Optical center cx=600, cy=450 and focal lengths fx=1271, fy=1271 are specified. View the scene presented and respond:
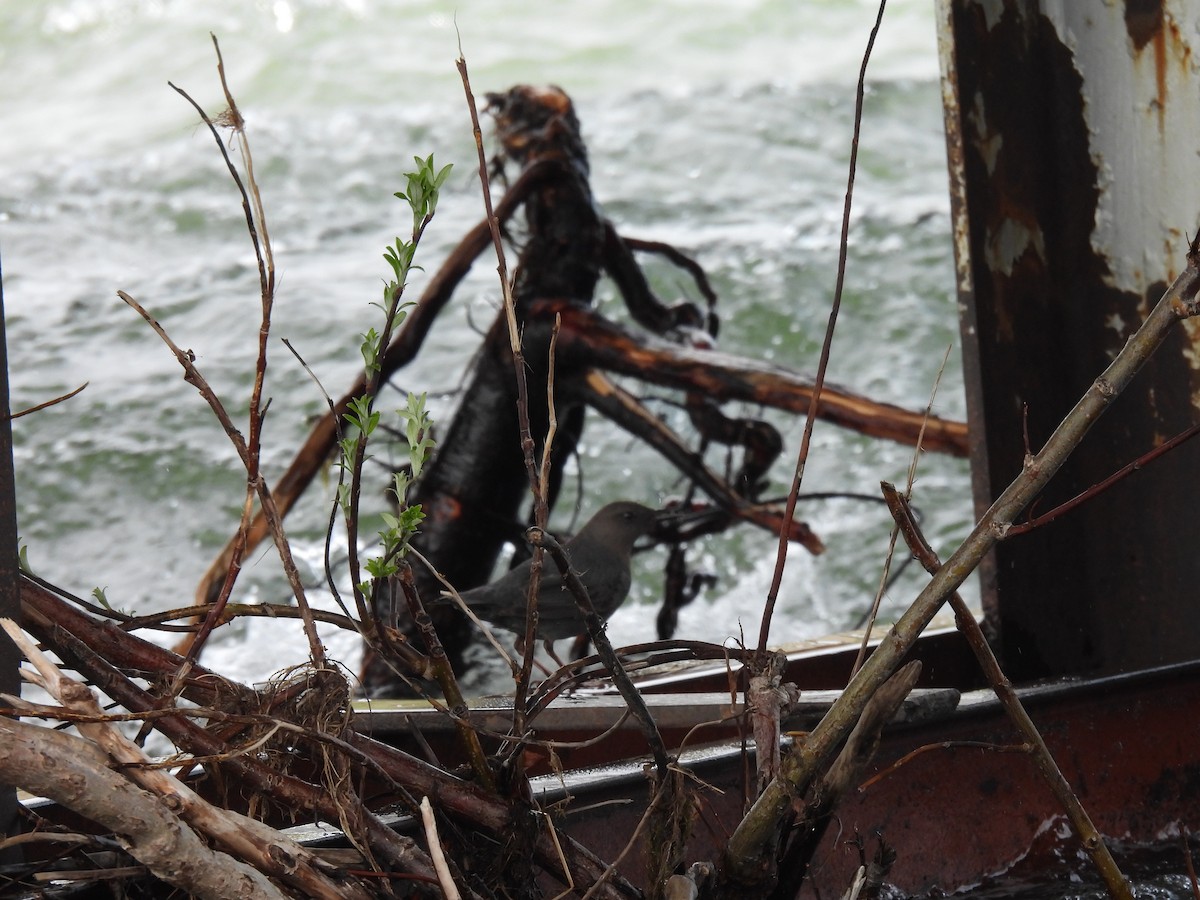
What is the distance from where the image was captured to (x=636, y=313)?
4.39m

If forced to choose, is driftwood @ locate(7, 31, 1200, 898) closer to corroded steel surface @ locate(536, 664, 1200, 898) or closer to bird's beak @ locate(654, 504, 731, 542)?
corroded steel surface @ locate(536, 664, 1200, 898)

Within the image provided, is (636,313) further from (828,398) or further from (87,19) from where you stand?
(87,19)

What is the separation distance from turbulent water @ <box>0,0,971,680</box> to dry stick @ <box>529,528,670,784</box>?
11.8 ft

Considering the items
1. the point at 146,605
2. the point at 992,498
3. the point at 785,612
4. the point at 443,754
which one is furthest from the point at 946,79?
the point at 146,605

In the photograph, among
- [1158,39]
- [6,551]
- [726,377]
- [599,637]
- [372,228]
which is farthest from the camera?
[372,228]

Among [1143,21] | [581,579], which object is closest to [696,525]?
[581,579]

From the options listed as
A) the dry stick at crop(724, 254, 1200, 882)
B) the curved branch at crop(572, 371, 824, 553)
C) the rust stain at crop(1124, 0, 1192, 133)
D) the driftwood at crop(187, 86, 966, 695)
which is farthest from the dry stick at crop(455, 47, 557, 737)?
the curved branch at crop(572, 371, 824, 553)

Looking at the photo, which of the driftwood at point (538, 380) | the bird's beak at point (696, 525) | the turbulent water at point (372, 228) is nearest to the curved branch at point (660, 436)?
the driftwood at point (538, 380)

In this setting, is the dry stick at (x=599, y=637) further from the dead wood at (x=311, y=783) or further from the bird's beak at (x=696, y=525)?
the bird's beak at (x=696, y=525)

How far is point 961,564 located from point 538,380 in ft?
8.59

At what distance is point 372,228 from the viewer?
9.12 metres

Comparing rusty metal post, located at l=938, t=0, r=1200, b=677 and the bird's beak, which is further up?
rusty metal post, located at l=938, t=0, r=1200, b=677

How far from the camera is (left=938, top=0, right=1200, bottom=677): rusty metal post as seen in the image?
226 centimetres

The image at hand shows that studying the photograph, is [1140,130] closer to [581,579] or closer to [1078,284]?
[1078,284]
